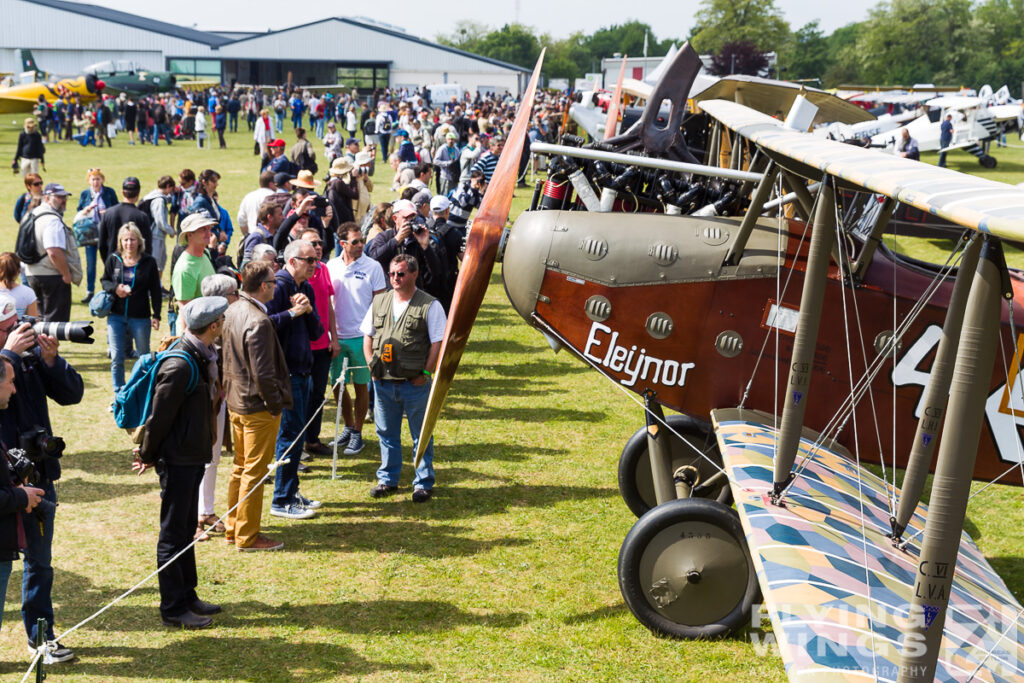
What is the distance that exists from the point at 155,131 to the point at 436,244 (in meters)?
31.6

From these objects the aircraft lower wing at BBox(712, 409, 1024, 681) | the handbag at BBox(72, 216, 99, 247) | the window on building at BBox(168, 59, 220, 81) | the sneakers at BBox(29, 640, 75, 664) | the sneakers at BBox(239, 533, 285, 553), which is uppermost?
the window on building at BBox(168, 59, 220, 81)

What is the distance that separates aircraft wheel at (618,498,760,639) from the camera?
540 cm

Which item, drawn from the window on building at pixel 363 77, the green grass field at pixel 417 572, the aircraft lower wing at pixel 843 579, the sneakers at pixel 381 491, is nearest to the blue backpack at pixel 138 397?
the green grass field at pixel 417 572

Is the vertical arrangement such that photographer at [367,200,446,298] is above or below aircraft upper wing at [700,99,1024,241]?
below

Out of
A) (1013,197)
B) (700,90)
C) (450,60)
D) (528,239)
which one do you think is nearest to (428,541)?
(528,239)

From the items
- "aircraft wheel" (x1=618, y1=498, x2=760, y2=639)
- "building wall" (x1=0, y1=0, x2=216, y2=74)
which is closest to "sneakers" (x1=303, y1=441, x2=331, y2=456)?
"aircraft wheel" (x1=618, y1=498, x2=760, y2=639)

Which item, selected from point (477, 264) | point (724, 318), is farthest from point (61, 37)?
point (724, 318)

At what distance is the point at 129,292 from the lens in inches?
351

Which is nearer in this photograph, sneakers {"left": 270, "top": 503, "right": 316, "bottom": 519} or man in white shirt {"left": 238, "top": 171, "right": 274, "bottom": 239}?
sneakers {"left": 270, "top": 503, "right": 316, "bottom": 519}

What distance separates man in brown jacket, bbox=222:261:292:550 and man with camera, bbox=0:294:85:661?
119cm

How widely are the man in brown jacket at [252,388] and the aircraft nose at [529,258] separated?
1645 mm

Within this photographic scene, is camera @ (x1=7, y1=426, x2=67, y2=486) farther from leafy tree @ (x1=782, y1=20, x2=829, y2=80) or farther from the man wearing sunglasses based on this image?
leafy tree @ (x1=782, y1=20, x2=829, y2=80)

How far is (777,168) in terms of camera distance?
5.63 meters

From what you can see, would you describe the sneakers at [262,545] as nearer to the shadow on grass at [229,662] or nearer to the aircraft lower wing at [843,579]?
the shadow on grass at [229,662]
